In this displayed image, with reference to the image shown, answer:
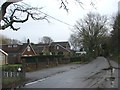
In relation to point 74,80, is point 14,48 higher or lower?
higher

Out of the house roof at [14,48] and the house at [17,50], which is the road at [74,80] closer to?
the house at [17,50]

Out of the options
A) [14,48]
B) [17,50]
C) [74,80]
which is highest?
[14,48]

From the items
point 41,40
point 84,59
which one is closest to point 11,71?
point 84,59

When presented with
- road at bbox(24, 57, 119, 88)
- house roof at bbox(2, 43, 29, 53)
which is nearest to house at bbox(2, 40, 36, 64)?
house roof at bbox(2, 43, 29, 53)

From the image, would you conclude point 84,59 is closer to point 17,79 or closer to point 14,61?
point 14,61

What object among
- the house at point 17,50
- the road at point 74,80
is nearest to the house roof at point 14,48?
the house at point 17,50

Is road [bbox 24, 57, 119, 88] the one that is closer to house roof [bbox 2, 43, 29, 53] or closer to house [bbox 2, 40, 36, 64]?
house [bbox 2, 40, 36, 64]

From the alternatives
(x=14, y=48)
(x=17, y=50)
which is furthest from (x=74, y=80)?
(x=14, y=48)

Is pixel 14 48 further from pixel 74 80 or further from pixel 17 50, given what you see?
pixel 74 80

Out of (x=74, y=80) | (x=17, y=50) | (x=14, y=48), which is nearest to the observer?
(x=74, y=80)

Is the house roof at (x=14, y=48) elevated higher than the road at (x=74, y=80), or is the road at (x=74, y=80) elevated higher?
the house roof at (x=14, y=48)

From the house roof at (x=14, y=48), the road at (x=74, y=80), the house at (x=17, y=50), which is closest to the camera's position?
the road at (x=74, y=80)

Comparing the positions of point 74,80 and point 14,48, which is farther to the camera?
point 14,48

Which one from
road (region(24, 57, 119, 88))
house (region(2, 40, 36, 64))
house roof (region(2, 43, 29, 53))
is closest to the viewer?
road (region(24, 57, 119, 88))
